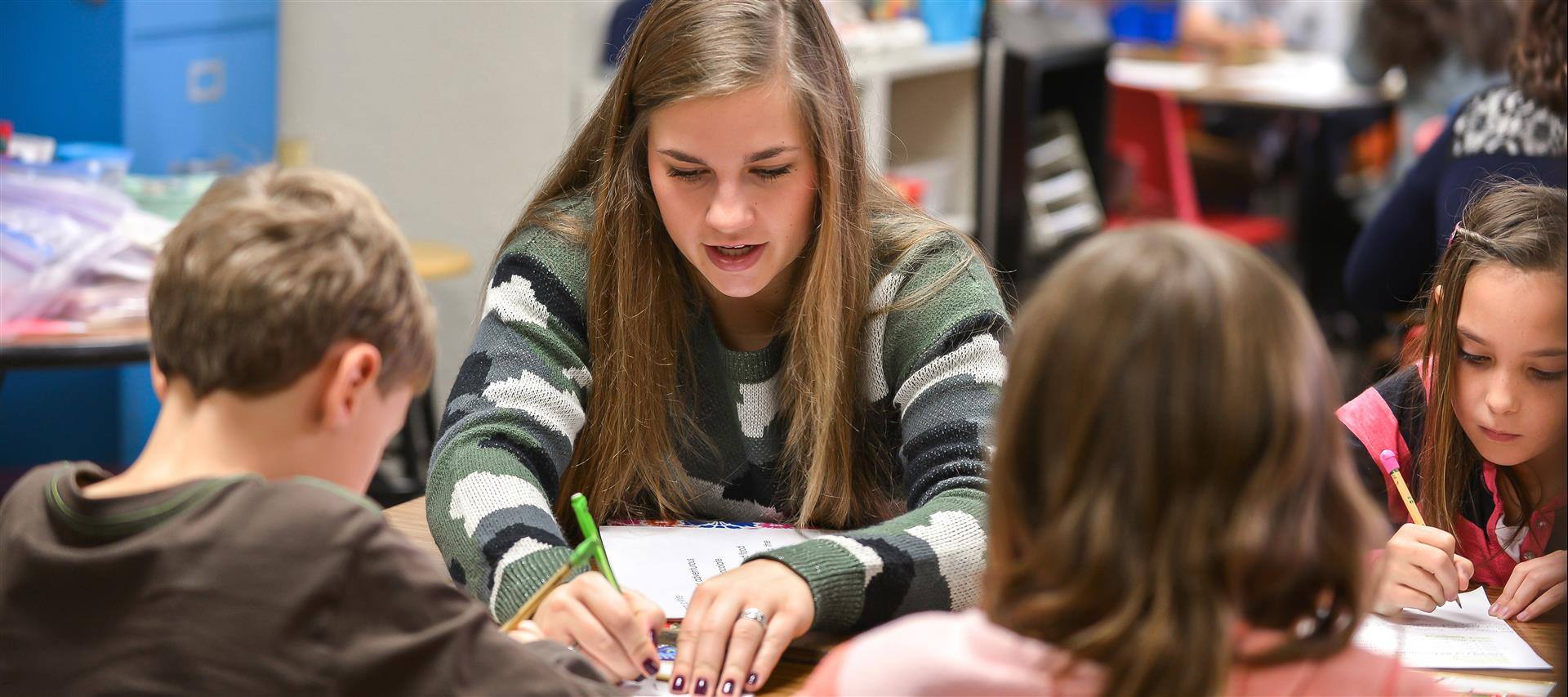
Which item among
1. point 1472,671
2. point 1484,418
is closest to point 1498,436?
point 1484,418

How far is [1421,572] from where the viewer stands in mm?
1234

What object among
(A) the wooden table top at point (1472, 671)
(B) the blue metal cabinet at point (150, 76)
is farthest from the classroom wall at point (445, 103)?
(A) the wooden table top at point (1472, 671)

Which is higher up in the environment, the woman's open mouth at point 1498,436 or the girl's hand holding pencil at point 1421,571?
the woman's open mouth at point 1498,436

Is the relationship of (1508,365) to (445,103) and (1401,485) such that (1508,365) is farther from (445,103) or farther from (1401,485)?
(445,103)

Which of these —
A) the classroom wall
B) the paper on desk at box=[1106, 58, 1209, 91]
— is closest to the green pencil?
the classroom wall

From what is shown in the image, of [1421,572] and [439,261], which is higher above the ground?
[1421,572]

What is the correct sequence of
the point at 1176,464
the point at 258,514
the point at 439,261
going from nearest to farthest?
the point at 1176,464, the point at 258,514, the point at 439,261

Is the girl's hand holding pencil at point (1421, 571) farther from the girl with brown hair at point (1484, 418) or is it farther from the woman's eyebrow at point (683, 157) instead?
the woman's eyebrow at point (683, 157)

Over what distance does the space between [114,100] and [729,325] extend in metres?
1.94

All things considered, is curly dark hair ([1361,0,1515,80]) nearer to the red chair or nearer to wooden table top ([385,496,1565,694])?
the red chair

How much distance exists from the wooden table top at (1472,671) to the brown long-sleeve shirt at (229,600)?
0.37 ft

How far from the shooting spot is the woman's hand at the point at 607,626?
1.04m

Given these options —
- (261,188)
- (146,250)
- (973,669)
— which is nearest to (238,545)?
(261,188)

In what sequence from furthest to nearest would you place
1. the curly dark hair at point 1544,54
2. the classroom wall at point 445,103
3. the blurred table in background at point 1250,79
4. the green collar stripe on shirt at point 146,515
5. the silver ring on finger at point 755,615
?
the blurred table in background at point 1250,79 → the classroom wall at point 445,103 → the curly dark hair at point 1544,54 → the silver ring on finger at point 755,615 → the green collar stripe on shirt at point 146,515
